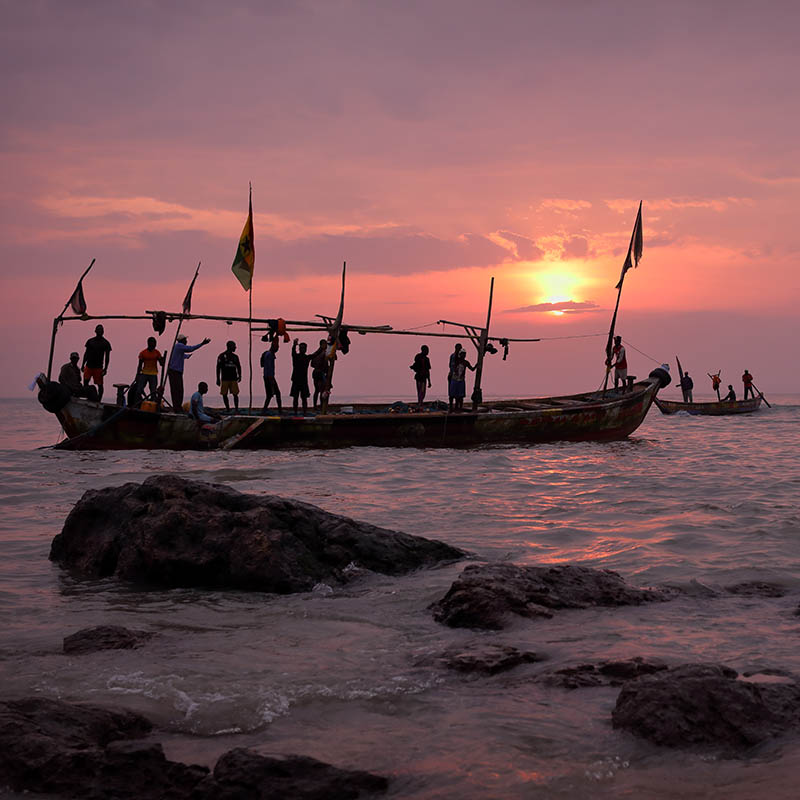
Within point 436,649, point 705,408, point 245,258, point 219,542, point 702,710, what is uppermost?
point 245,258

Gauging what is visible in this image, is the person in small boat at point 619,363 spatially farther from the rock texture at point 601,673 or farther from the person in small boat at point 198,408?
the rock texture at point 601,673

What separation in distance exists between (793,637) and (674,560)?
7.79 feet

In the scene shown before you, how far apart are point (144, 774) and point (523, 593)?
9.74ft

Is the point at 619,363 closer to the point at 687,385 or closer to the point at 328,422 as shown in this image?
the point at 328,422

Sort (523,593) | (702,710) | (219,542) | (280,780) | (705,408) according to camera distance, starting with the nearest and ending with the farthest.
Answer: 1. (280,780)
2. (702,710)
3. (523,593)
4. (219,542)
5. (705,408)

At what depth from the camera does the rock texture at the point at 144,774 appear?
282 centimetres

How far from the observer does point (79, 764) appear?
294 centimetres

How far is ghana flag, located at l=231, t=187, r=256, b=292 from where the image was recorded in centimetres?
1841

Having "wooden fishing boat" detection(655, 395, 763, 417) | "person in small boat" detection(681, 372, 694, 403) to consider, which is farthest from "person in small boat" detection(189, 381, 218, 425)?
"person in small boat" detection(681, 372, 694, 403)

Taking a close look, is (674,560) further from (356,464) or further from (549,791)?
(356,464)

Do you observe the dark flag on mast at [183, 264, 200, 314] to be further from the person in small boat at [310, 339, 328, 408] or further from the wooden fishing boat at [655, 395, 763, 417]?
the wooden fishing boat at [655, 395, 763, 417]

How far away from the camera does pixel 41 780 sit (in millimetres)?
2873

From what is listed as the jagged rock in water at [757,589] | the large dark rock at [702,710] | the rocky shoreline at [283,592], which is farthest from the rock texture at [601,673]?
the jagged rock in water at [757,589]

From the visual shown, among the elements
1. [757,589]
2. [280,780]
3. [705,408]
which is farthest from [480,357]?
[705,408]
